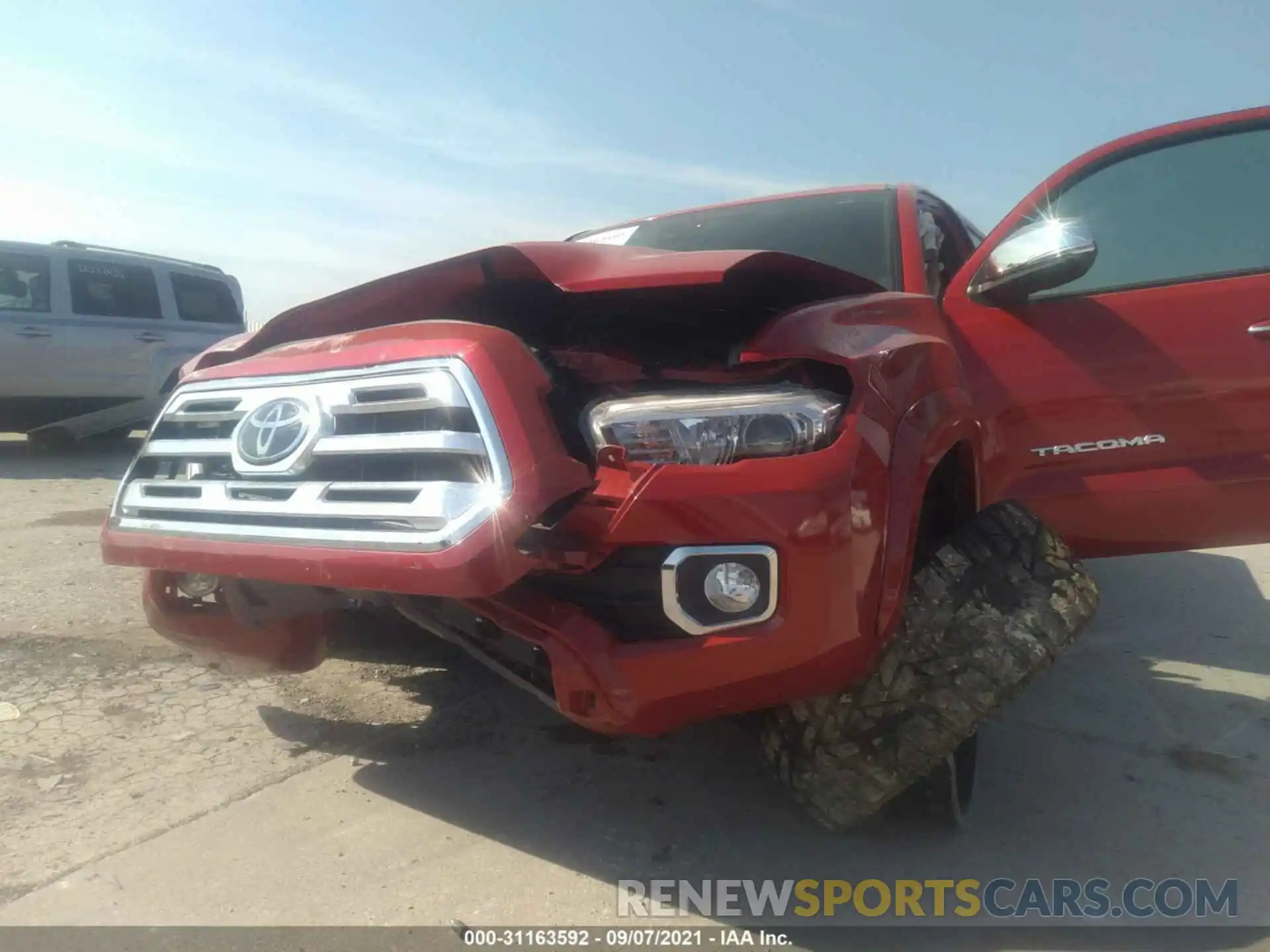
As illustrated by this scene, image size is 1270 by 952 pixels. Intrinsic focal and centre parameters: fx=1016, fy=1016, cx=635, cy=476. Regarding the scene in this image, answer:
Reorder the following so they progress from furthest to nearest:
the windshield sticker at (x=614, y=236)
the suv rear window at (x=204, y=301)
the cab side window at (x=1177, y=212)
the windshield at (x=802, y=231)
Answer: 1. the suv rear window at (x=204, y=301)
2. the windshield sticker at (x=614, y=236)
3. the windshield at (x=802, y=231)
4. the cab side window at (x=1177, y=212)

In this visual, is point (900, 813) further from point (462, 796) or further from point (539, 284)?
point (539, 284)

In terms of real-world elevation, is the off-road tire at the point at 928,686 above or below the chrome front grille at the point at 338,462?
below

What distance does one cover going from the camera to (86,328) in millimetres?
9047

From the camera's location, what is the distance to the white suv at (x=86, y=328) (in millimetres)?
8672

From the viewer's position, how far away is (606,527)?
6.12 ft

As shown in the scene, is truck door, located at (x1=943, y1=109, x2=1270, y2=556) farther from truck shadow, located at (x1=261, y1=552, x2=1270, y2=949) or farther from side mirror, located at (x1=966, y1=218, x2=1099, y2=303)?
truck shadow, located at (x1=261, y1=552, x2=1270, y2=949)


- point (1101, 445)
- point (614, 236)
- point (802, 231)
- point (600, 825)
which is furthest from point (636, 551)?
point (614, 236)

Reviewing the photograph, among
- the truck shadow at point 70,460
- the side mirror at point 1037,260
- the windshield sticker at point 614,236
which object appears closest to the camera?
the side mirror at point 1037,260

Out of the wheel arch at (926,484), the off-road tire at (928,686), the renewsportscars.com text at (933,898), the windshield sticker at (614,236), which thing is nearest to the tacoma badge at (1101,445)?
the wheel arch at (926,484)

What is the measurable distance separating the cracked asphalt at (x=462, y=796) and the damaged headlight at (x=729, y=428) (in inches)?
38.5

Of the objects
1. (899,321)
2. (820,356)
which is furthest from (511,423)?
(899,321)

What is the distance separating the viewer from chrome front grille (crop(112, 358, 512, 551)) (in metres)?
1.91

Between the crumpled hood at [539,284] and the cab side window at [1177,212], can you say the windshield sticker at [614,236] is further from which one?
A: the cab side window at [1177,212]

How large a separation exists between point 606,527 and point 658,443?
0.64 ft
